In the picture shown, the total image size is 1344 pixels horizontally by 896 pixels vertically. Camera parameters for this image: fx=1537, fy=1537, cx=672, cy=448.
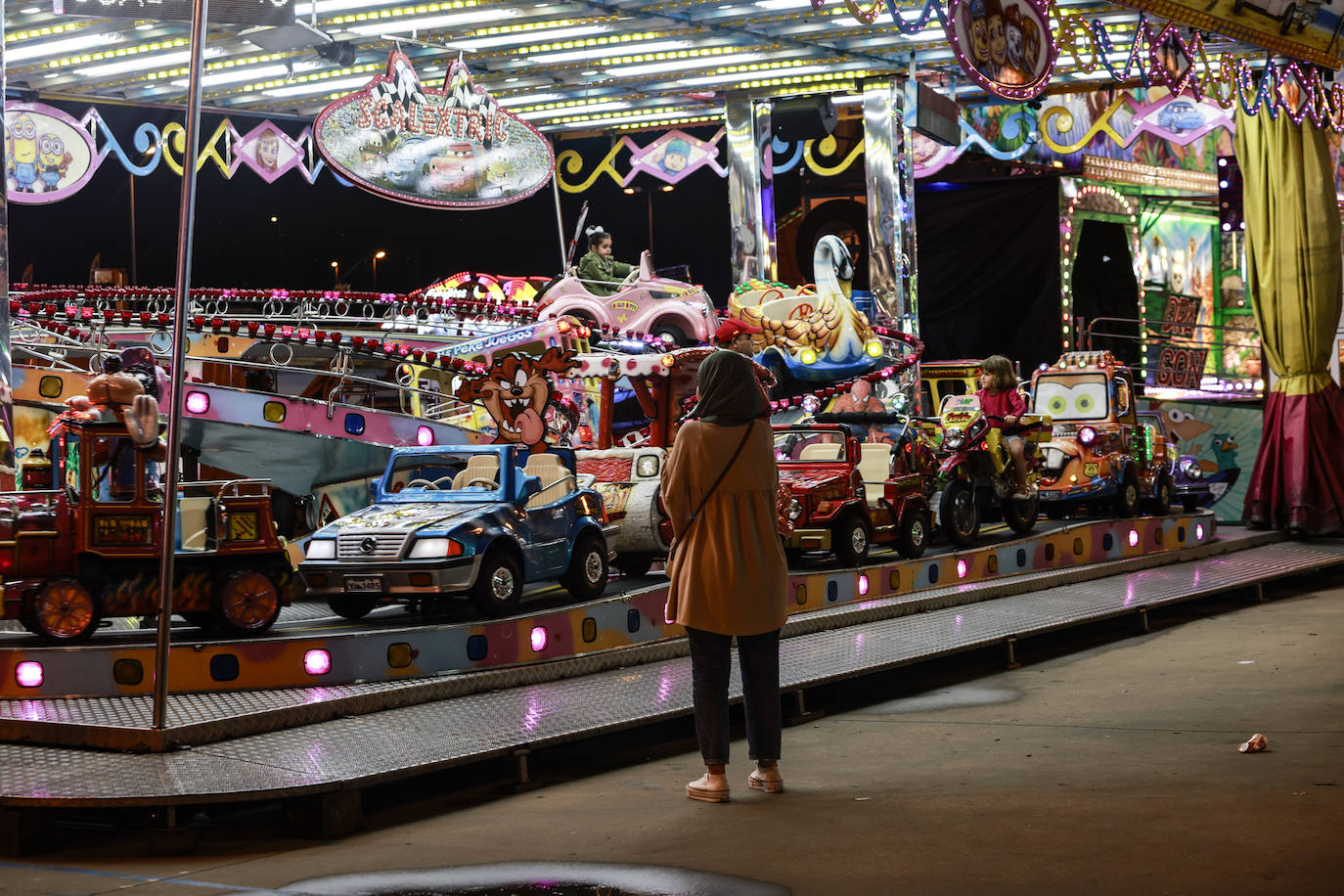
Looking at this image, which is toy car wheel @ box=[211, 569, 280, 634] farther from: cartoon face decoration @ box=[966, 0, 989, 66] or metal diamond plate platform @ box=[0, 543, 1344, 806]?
cartoon face decoration @ box=[966, 0, 989, 66]

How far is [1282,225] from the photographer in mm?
15477

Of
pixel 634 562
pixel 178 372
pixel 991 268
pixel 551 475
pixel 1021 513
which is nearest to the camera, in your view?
pixel 178 372

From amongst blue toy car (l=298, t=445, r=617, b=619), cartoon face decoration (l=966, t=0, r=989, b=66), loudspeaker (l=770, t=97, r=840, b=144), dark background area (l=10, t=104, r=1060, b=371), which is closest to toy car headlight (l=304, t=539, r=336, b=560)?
blue toy car (l=298, t=445, r=617, b=619)

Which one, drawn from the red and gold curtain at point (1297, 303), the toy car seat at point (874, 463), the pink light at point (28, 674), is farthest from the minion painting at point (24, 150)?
the red and gold curtain at point (1297, 303)

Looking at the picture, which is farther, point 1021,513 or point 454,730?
point 1021,513

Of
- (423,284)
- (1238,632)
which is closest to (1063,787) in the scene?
(1238,632)

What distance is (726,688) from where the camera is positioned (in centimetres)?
585

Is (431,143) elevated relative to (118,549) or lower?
elevated

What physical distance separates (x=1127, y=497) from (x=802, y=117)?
6699 mm

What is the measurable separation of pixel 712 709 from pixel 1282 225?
11.8 meters

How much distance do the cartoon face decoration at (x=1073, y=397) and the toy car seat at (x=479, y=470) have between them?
25.6 ft

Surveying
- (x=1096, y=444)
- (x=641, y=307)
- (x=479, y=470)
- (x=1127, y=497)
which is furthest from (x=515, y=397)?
(x=641, y=307)

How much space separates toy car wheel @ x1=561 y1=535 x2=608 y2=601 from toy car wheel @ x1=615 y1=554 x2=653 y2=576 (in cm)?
97

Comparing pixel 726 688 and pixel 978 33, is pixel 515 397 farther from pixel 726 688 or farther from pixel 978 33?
pixel 726 688
